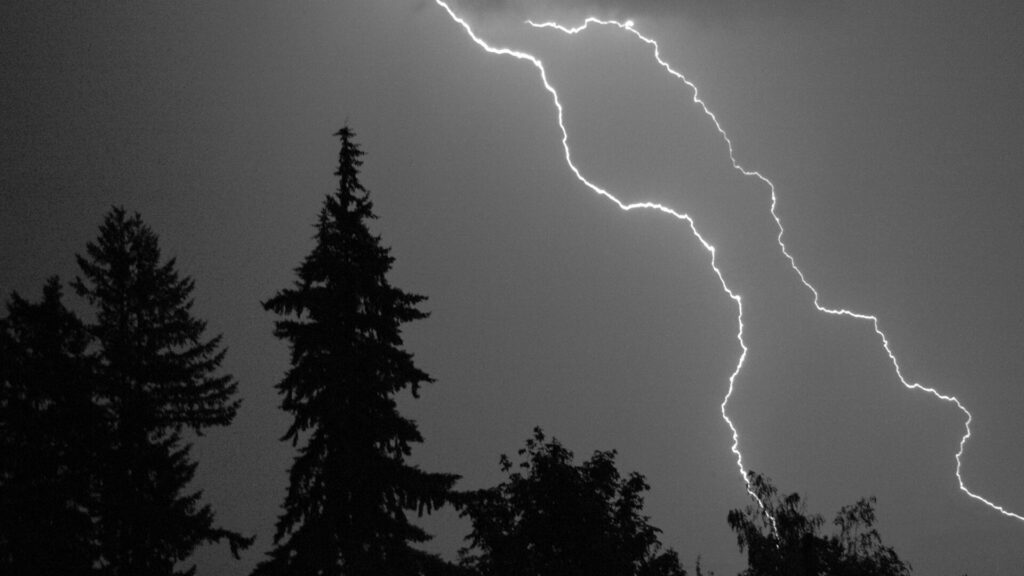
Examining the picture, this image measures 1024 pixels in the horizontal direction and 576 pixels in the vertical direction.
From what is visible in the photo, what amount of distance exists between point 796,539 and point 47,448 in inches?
555

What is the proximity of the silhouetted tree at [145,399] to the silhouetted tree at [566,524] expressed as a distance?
6.20 m

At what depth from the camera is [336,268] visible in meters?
11.4

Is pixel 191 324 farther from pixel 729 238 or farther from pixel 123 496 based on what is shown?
pixel 729 238

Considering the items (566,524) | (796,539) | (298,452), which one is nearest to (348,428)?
(298,452)

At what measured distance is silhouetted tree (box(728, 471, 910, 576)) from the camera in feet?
46.5

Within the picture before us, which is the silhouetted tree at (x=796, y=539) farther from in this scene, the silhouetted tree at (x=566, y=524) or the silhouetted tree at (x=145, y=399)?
the silhouetted tree at (x=145, y=399)

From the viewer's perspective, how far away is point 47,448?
12.0m

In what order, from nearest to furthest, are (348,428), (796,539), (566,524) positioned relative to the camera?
(566,524) → (348,428) → (796,539)

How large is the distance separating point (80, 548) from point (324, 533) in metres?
4.49

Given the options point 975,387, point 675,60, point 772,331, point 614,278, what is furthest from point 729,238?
point 675,60

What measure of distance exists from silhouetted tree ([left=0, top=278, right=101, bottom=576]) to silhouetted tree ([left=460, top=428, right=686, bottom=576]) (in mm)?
6843

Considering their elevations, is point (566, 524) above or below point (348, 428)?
below

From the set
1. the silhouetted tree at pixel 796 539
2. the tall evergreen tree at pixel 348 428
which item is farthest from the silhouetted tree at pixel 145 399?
the silhouetted tree at pixel 796 539

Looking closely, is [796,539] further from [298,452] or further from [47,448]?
[47,448]
